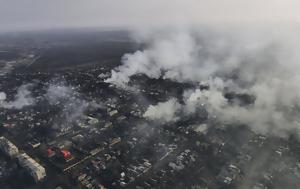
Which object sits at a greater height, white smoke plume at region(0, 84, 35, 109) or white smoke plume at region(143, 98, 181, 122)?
white smoke plume at region(143, 98, 181, 122)

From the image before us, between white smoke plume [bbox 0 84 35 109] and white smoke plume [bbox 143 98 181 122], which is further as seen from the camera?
white smoke plume [bbox 0 84 35 109]

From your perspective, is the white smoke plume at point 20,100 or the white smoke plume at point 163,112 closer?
the white smoke plume at point 163,112

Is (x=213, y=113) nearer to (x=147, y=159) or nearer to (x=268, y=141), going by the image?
(x=268, y=141)

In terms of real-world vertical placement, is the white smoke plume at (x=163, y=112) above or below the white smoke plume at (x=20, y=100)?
above

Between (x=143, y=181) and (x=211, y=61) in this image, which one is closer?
(x=143, y=181)

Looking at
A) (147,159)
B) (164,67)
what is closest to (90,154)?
(147,159)

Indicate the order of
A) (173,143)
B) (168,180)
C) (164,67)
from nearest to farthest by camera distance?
(168,180) < (173,143) < (164,67)

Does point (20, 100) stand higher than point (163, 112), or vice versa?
point (163, 112)

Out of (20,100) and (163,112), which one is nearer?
(163,112)
